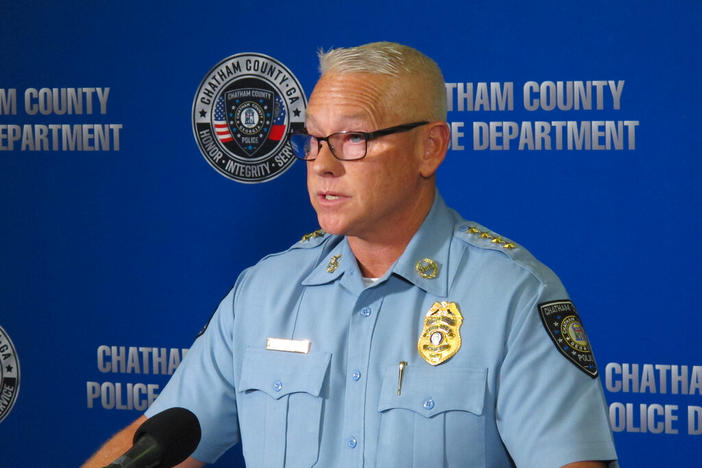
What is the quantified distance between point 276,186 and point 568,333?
1123 mm

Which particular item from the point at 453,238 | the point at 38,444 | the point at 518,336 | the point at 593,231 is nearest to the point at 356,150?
the point at 453,238

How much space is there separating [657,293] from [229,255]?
1176 mm

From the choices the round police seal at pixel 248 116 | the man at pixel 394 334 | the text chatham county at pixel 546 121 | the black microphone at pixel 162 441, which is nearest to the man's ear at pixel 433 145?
the man at pixel 394 334

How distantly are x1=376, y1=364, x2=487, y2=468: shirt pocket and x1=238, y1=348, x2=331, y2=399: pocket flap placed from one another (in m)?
0.16

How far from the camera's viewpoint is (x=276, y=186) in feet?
8.79

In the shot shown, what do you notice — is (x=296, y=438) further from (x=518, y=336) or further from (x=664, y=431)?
(x=664, y=431)

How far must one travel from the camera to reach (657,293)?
235cm

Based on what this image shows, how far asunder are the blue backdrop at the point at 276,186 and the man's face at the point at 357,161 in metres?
0.61

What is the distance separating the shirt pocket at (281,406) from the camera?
6.43 ft

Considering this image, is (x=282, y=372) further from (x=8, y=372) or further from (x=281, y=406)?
(x=8, y=372)

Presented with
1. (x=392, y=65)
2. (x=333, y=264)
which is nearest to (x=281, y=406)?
(x=333, y=264)

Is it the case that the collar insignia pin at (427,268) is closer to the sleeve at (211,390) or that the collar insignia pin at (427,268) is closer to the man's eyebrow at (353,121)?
the man's eyebrow at (353,121)

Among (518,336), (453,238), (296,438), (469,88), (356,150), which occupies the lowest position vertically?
(296,438)

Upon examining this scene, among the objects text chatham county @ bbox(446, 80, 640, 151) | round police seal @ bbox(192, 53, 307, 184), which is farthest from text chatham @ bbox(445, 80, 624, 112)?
round police seal @ bbox(192, 53, 307, 184)
